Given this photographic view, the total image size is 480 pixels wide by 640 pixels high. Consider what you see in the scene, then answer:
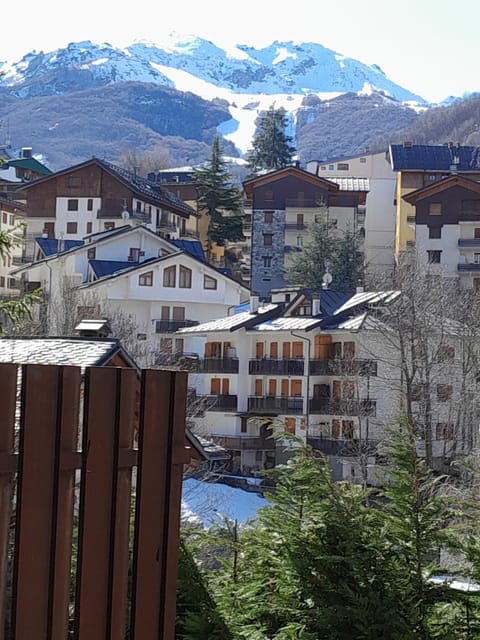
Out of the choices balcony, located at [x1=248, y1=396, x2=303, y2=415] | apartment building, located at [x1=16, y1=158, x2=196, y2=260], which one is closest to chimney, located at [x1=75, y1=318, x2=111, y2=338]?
balcony, located at [x1=248, y1=396, x2=303, y2=415]

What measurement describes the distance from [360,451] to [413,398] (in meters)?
2.34

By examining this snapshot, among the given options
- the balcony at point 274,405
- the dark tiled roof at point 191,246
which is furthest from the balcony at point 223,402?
the dark tiled roof at point 191,246

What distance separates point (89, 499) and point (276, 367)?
36348 mm

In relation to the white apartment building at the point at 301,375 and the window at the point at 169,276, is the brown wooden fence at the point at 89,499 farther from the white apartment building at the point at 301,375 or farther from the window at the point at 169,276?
the window at the point at 169,276

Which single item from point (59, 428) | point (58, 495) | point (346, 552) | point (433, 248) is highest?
point (433, 248)

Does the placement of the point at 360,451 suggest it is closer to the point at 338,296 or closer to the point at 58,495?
the point at 338,296

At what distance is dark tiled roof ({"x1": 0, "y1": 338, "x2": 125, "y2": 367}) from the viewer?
7.70 metres

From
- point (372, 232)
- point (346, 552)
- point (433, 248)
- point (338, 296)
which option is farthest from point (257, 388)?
point (346, 552)

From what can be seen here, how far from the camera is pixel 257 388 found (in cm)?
4153

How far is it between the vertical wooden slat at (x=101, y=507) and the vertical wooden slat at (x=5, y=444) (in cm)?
33

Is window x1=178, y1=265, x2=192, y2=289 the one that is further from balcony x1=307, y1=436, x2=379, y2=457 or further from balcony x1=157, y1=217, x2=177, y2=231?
balcony x1=157, y1=217, x2=177, y2=231

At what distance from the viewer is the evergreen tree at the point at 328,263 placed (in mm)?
53969

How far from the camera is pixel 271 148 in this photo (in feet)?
268

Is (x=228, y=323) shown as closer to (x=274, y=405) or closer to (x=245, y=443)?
(x=274, y=405)
